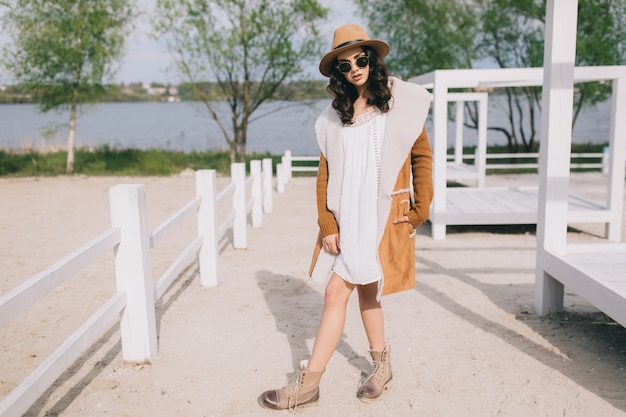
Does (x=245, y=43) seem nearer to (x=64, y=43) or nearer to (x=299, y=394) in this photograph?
(x=64, y=43)

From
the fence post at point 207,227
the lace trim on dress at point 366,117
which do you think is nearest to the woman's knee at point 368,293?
the lace trim on dress at point 366,117

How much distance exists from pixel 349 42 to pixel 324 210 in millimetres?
843

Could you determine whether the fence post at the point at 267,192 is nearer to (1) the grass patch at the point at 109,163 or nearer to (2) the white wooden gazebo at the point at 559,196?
(2) the white wooden gazebo at the point at 559,196

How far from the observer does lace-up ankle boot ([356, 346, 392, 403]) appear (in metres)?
3.36

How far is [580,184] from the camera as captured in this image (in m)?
14.6

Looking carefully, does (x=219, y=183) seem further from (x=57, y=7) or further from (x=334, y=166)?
(x=334, y=166)

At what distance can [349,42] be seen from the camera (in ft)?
9.76

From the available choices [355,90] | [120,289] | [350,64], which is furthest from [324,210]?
[120,289]

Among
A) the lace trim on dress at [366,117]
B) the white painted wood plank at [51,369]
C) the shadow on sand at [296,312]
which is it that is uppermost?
the lace trim on dress at [366,117]

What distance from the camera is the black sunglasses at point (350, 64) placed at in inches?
117

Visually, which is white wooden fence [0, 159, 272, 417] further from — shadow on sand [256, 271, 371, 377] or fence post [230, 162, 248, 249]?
fence post [230, 162, 248, 249]

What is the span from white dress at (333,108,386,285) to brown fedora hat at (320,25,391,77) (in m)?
0.31

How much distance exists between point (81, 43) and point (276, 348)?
569 inches

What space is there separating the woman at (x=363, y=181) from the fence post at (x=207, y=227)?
263 cm
